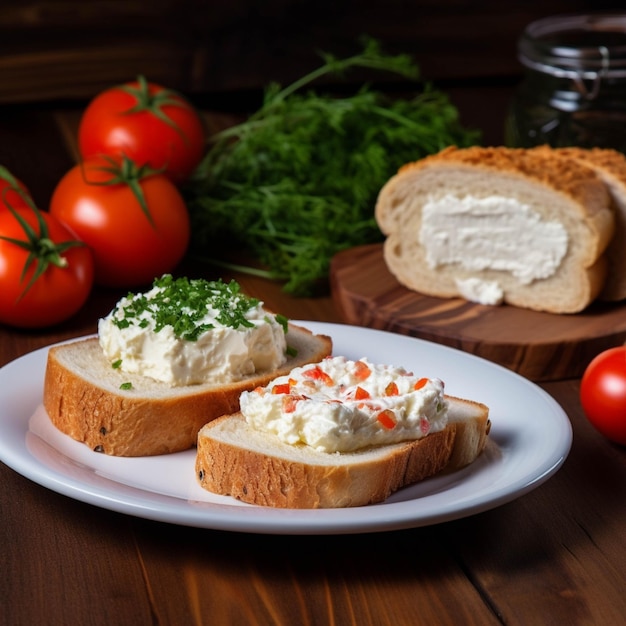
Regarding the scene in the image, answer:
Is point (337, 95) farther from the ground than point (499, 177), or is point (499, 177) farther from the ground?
point (499, 177)

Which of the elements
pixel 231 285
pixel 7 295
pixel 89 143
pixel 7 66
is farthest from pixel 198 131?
pixel 7 66

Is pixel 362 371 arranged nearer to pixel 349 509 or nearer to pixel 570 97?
pixel 349 509

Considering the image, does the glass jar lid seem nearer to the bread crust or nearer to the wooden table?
the wooden table

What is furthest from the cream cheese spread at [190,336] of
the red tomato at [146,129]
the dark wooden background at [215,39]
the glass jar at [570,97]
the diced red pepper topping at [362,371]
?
the dark wooden background at [215,39]

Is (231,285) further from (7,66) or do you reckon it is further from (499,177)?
(7,66)

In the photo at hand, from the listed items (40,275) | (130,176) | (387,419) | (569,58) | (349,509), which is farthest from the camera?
(569,58)

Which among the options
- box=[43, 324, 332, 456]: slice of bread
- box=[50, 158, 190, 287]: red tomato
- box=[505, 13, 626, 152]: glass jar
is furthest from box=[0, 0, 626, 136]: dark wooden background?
box=[43, 324, 332, 456]: slice of bread

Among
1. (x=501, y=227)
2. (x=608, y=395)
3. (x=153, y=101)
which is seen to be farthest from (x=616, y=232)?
(x=153, y=101)
